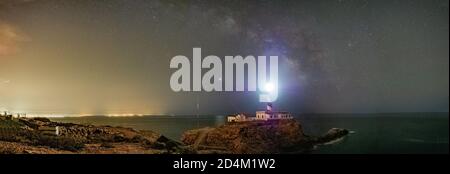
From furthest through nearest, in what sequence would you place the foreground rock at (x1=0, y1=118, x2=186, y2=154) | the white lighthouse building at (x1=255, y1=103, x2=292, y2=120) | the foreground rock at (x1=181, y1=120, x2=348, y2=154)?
1. the white lighthouse building at (x1=255, y1=103, x2=292, y2=120)
2. the foreground rock at (x1=181, y1=120, x2=348, y2=154)
3. the foreground rock at (x1=0, y1=118, x2=186, y2=154)

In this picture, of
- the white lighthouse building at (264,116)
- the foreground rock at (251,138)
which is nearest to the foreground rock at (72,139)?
the foreground rock at (251,138)

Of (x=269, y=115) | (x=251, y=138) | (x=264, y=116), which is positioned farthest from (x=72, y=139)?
(x=269, y=115)

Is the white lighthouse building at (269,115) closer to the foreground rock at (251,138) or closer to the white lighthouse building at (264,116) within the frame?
the white lighthouse building at (264,116)

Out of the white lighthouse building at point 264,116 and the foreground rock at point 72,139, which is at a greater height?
the white lighthouse building at point 264,116

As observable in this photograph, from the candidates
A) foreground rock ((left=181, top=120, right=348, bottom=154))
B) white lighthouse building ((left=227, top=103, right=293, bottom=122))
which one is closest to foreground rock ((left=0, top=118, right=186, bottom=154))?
foreground rock ((left=181, top=120, right=348, bottom=154))

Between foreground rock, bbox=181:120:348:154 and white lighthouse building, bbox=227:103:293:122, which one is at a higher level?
white lighthouse building, bbox=227:103:293:122

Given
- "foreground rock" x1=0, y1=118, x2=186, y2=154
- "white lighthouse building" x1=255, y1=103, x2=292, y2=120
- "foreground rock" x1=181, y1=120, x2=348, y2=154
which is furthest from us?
"white lighthouse building" x1=255, y1=103, x2=292, y2=120

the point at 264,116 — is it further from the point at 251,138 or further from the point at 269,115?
the point at 251,138

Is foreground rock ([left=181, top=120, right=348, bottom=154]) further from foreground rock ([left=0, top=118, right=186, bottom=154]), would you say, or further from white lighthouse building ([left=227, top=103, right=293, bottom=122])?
foreground rock ([left=0, top=118, right=186, bottom=154])

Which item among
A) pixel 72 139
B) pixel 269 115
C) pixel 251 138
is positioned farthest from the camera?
pixel 269 115
